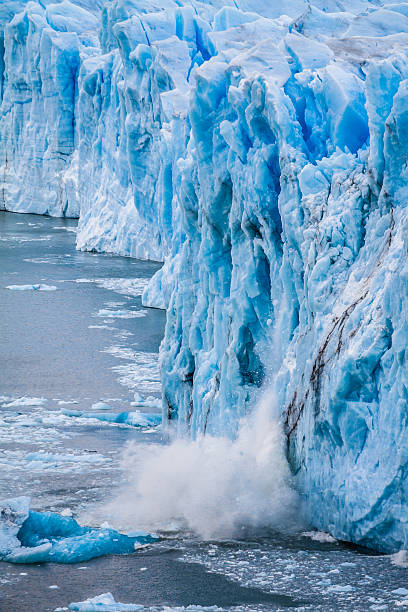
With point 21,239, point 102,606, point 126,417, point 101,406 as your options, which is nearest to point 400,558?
point 102,606

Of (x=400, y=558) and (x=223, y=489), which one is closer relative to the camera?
(x=400, y=558)

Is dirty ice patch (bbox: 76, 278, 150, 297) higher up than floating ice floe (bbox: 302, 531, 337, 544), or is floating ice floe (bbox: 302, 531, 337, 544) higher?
dirty ice patch (bbox: 76, 278, 150, 297)

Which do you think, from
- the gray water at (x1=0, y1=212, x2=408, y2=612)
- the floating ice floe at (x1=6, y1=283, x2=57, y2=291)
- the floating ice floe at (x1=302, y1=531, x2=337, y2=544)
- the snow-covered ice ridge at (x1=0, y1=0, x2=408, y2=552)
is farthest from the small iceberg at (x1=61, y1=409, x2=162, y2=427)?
the floating ice floe at (x1=6, y1=283, x2=57, y2=291)

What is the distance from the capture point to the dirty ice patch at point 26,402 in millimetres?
12255

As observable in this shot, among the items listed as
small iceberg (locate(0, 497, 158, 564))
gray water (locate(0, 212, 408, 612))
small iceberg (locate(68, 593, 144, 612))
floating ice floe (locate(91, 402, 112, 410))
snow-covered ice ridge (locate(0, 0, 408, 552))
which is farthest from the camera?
floating ice floe (locate(91, 402, 112, 410))

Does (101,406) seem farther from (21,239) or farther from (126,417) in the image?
(21,239)

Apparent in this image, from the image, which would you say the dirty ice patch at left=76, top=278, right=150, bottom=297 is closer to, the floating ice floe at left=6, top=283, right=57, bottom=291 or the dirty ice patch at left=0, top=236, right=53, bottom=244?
the floating ice floe at left=6, top=283, right=57, bottom=291

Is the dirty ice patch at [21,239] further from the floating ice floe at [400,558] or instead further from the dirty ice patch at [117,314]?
the floating ice floe at [400,558]

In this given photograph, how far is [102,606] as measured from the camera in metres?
5.56

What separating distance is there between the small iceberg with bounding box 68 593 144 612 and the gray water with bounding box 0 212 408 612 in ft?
0.42

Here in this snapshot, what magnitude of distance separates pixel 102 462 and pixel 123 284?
11.3 m

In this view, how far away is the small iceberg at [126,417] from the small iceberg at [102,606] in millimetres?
5956

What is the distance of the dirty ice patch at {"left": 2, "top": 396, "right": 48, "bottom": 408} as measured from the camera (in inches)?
482

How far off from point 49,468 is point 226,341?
225 centimetres
